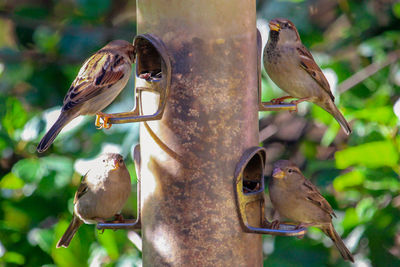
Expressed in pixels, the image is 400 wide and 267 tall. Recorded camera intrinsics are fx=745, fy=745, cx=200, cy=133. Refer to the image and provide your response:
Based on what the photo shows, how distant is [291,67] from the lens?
3.71 meters

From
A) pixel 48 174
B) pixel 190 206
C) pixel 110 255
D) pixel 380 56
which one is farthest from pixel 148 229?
pixel 380 56

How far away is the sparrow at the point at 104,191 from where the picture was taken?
3434 mm

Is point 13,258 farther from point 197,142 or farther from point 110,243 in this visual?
point 197,142

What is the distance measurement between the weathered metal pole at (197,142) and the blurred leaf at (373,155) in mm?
1481

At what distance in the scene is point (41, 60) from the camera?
17.9ft

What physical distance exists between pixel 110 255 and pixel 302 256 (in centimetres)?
110

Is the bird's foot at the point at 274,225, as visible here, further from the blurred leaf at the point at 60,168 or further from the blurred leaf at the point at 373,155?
the blurred leaf at the point at 60,168

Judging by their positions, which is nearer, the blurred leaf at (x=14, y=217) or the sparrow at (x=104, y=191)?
the sparrow at (x=104, y=191)

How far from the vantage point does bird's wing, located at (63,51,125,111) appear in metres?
3.35

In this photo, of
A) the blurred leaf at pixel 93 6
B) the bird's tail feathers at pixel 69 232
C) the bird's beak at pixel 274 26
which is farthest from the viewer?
the blurred leaf at pixel 93 6

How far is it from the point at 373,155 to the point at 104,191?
1.69m

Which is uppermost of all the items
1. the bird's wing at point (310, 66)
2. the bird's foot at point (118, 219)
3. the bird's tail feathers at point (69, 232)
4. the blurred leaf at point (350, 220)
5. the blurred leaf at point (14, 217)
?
the bird's wing at point (310, 66)

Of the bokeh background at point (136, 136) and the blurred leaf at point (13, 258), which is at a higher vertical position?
the bokeh background at point (136, 136)

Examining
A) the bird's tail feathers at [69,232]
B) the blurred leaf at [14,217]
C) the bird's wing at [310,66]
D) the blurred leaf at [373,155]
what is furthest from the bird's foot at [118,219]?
the blurred leaf at [373,155]
